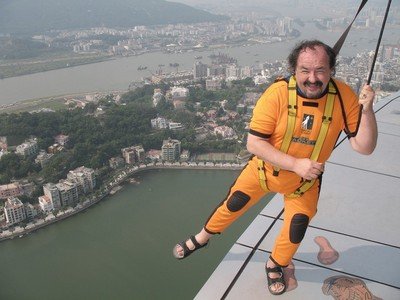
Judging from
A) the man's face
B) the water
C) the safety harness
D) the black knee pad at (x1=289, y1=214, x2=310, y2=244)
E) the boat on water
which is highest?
the man's face

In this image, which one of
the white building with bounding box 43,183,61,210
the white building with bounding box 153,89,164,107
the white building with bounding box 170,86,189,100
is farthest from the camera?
the white building with bounding box 170,86,189,100

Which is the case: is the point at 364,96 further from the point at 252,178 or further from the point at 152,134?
the point at 152,134

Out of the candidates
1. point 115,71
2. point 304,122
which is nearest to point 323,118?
point 304,122

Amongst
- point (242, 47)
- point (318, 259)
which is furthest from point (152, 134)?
point (242, 47)

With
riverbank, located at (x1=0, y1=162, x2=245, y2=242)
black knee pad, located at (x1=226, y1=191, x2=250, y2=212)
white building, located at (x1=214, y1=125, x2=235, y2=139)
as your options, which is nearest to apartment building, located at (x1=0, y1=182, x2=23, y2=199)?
riverbank, located at (x1=0, y1=162, x2=245, y2=242)

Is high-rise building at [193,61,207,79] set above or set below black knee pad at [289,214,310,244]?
below

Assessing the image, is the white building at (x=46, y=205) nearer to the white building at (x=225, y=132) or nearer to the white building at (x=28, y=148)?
the white building at (x=28, y=148)

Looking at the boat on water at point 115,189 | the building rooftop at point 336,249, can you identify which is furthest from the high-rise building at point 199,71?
the building rooftop at point 336,249

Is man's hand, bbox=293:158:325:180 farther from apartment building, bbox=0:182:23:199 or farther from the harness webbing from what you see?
apartment building, bbox=0:182:23:199
